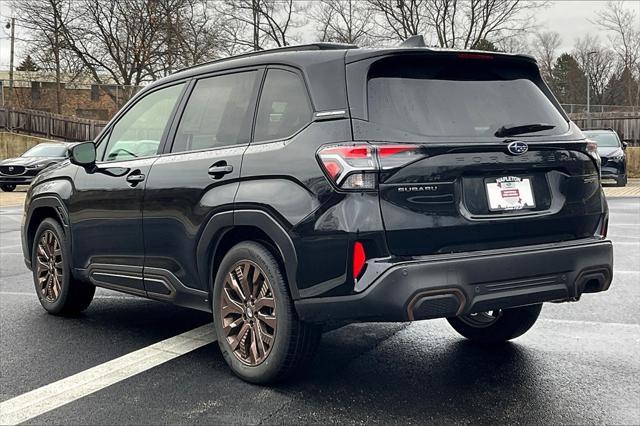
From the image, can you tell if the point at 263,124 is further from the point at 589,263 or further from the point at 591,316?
the point at 591,316

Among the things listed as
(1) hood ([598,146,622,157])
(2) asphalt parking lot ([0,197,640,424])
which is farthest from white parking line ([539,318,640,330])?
(1) hood ([598,146,622,157])

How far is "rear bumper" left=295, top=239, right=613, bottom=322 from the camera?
334cm

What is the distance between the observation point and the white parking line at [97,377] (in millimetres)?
3621

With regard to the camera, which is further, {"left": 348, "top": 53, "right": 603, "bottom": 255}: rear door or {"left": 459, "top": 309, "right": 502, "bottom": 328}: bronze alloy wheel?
{"left": 459, "top": 309, "right": 502, "bottom": 328}: bronze alloy wheel

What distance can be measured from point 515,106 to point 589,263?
916 mm

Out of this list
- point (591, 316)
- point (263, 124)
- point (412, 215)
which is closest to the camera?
point (412, 215)

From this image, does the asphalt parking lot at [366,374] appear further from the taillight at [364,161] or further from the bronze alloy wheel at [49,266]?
the taillight at [364,161]

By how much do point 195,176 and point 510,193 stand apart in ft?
5.81

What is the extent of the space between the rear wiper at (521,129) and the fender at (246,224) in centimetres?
122

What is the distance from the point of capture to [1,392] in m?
3.90

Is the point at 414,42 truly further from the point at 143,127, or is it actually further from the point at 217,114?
the point at 143,127

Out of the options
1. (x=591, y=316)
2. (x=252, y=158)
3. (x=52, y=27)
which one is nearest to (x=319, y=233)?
(x=252, y=158)

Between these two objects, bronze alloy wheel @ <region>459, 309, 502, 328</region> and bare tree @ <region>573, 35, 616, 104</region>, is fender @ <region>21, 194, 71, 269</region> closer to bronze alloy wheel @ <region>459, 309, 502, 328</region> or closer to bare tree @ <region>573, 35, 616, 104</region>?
bronze alloy wheel @ <region>459, 309, 502, 328</region>

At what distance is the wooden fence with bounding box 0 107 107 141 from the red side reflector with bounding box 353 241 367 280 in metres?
34.0
